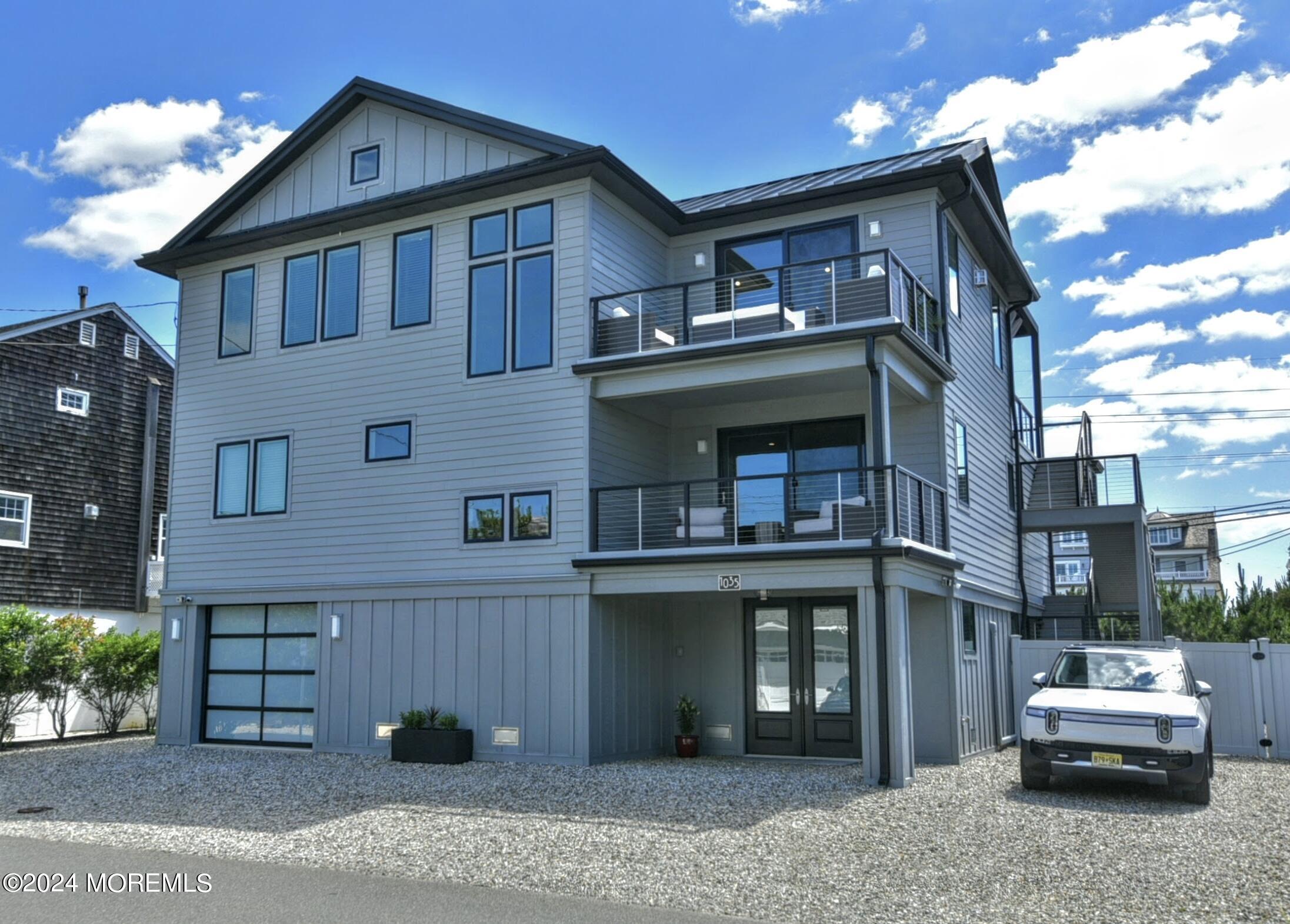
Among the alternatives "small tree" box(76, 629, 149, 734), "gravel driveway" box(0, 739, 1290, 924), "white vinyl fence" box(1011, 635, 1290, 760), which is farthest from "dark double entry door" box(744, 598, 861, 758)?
"small tree" box(76, 629, 149, 734)

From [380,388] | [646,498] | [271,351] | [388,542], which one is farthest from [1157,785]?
[271,351]

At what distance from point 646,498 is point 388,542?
13.0 ft

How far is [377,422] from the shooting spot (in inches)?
677

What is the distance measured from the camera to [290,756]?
16500 millimetres

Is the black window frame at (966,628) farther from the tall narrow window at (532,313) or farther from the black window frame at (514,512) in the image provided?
the tall narrow window at (532,313)

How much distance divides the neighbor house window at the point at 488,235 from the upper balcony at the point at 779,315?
1873 millimetres

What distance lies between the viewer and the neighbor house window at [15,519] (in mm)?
22781

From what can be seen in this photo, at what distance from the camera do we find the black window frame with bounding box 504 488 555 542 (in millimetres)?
15695

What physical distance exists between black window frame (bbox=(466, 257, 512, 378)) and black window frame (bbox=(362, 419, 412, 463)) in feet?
4.25

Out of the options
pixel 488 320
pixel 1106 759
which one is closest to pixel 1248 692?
pixel 1106 759

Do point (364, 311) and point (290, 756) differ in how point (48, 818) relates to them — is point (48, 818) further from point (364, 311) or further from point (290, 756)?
point (364, 311)

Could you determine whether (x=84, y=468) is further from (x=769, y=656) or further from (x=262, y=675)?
(x=769, y=656)

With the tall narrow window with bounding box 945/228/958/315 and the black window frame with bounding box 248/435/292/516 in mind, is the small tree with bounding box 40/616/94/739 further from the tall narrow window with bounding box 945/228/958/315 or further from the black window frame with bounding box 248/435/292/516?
the tall narrow window with bounding box 945/228/958/315

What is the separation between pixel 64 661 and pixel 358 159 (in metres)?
9.63
